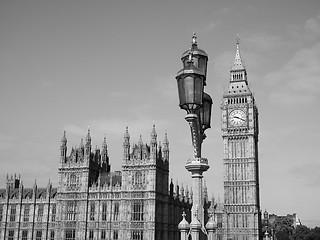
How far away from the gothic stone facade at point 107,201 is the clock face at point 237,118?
2478 cm

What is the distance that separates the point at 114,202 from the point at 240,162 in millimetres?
33377

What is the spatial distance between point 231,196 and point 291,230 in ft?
161

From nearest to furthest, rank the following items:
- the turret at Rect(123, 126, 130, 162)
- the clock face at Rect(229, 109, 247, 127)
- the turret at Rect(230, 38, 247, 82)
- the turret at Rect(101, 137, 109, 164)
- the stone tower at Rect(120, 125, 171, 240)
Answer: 1. the stone tower at Rect(120, 125, 171, 240)
2. the turret at Rect(123, 126, 130, 162)
3. the turret at Rect(101, 137, 109, 164)
4. the clock face at Rect(229, 109, 247, 127)
5. the turret at Rect(230, 38, 247, 82)

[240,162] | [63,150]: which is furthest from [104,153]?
[240,162]

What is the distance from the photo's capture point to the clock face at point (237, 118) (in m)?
97.7

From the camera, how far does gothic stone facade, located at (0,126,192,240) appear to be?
71.6 meters

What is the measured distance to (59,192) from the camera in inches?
3027

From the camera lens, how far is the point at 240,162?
95312 millimetres

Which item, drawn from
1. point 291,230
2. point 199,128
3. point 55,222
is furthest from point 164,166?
point 291,230

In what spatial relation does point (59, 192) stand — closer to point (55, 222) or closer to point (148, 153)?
point (55, 222)

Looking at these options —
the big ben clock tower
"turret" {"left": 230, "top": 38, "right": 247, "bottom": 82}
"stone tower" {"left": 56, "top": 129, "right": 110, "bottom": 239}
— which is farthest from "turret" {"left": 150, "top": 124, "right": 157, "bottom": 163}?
"turret" {"left": 230, "top": 38, "right": 247, "bottom": 82}

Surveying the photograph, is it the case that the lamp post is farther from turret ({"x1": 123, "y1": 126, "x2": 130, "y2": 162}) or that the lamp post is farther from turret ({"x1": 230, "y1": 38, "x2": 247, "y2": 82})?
turret ({"x1": 230, "y1": 38, "x2": 247, "y2": 82})

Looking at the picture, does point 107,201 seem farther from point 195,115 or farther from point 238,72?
point 195,115

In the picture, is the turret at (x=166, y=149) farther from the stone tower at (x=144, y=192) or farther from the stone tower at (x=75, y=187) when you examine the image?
the stone tower at (x=75, y=187)
